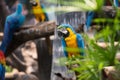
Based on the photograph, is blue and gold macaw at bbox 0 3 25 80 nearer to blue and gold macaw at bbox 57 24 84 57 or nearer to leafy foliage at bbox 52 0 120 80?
blue and gold macaw at bbox 57 24 84 57

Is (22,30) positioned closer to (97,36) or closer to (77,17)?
(77,17)

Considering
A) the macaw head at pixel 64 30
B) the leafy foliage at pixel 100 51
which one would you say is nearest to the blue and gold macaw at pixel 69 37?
the macaw head at pixel 64 30

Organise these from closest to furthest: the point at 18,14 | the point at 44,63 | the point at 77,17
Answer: the point at 77,17, the point at 18,14, the point at 44,63

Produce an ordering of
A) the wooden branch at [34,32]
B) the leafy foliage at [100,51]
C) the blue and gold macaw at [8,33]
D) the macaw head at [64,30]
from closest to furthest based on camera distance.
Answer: the leafy foliage at [100,51] → the macaw head at [64,30] → the wooden branch at [34,32] → the blue and gold macaw at [8,33]

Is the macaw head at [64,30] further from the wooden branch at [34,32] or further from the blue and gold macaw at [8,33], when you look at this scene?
→ the blue and gold macaw at [8,33]

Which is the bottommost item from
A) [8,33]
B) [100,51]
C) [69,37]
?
[8,33]

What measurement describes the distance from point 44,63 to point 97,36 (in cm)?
243

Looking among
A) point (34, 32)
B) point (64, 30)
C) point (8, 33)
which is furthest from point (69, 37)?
point (8, 33)

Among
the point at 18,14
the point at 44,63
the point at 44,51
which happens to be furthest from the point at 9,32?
the point at 44,63

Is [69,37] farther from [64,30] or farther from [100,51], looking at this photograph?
[100,51]

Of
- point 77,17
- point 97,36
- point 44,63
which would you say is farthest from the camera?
point 44,63

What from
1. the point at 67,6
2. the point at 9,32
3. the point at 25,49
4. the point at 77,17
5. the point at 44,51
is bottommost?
the point at 25,49

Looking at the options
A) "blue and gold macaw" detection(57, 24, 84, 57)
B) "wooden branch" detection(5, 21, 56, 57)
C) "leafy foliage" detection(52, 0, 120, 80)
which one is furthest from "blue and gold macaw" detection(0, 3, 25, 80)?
"leafy foliage" detection(52, 0, 120, 80)

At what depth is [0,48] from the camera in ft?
6.91
